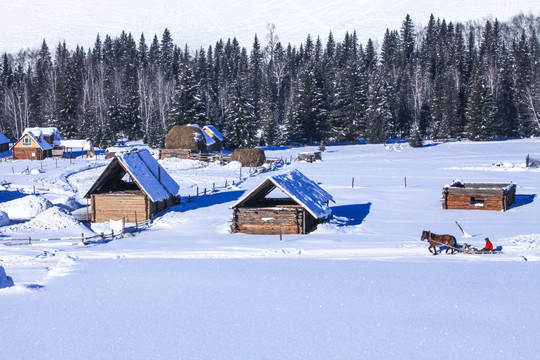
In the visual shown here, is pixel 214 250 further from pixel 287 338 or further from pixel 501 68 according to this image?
pixel 501 68

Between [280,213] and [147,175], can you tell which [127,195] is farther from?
[280,213]

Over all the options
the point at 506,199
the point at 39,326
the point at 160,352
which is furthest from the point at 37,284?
the point at 506,199

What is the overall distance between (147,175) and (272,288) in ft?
53.7

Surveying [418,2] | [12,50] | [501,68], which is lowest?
[501,68]

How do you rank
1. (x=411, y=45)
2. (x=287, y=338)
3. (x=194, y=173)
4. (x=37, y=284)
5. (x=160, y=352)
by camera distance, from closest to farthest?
(x=160, y=352) < (x=287, y=338) < (x=37, y=284) < (x=194, y=173) < (x=411, y=45)

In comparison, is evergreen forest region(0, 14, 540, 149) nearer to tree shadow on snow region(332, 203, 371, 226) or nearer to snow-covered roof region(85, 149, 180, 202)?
snow-covered roof region(85, 149, 180, 202)

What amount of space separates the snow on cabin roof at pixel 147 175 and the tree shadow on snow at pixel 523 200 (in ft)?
64.6

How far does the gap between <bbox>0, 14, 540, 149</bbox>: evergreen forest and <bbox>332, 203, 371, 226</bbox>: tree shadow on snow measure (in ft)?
122

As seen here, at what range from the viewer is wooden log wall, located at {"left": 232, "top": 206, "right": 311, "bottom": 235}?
2430cm

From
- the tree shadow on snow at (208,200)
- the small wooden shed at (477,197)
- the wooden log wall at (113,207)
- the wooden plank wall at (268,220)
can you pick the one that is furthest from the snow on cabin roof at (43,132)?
the small wooden shed at (477,197)

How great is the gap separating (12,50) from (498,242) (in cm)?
18030

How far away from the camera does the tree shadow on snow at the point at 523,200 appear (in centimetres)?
3103

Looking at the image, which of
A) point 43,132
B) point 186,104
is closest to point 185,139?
point 186,104

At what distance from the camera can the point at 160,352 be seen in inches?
422
